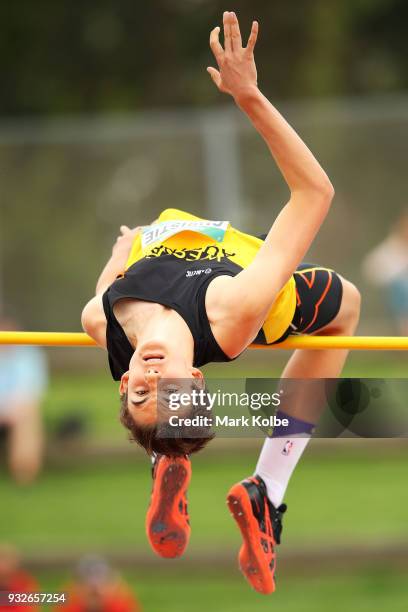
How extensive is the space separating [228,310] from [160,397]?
0.34 meters

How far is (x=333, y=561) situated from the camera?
9.34m

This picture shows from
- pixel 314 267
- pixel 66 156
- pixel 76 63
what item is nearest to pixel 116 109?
pixel 76 63

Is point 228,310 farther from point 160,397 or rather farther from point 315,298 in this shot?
point 315,298

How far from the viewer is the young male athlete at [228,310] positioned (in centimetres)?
400

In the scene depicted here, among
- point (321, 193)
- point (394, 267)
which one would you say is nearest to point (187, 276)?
point (321, 193)

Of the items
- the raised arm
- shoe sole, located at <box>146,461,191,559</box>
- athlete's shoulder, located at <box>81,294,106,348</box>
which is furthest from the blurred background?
the raised arm

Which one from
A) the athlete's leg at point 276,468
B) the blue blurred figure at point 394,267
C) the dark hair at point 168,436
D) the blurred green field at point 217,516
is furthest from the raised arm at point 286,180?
the blue blurred figure at point 394,267

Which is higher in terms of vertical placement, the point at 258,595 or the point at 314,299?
the point at 314,299

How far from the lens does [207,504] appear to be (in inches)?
386

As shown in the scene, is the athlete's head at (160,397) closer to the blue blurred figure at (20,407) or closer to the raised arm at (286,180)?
the raised arm at (286,180)

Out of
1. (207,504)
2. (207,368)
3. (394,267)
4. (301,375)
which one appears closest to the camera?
(301,375)

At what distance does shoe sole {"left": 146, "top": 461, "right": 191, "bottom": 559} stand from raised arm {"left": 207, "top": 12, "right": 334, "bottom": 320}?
3.16 feet

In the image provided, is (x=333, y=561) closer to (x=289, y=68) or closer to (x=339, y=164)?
(x=339, y=164)

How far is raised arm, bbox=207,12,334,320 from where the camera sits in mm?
3947
